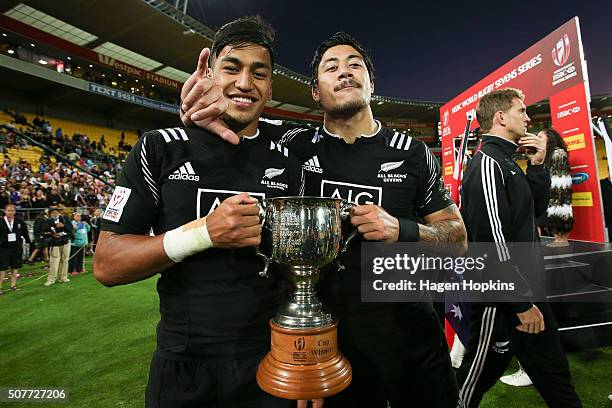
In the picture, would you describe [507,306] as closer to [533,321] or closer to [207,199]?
[533,321]

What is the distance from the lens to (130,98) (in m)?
20.7

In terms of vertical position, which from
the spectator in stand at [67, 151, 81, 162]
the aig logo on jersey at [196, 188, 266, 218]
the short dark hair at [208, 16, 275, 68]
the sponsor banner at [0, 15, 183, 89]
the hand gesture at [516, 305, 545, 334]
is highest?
the sponsor banner at [0, 15, 183, 89]

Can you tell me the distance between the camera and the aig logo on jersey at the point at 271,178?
144 cm

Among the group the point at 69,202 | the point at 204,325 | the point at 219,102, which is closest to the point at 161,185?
the point at 219,102

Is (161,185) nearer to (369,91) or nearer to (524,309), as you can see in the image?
(369,91)

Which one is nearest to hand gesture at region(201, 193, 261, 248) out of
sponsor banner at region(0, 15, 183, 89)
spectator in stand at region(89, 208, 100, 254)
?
spectator in stand at region(89, 208, 100, 254)

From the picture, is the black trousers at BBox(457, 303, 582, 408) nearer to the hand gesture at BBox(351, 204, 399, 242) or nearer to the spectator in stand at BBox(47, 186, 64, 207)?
the hand gesture at BBox(351, 204, 399, 242)

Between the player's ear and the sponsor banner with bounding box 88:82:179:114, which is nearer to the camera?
the player's ear

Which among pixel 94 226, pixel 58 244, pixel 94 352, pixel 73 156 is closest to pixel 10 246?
pixel 58 244

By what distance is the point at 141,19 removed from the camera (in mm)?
15852

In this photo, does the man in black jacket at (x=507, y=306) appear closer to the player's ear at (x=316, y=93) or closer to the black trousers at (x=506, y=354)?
the black trousers at (x=506, y=354)

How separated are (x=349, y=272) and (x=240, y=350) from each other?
572 mm

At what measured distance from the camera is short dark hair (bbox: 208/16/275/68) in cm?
150

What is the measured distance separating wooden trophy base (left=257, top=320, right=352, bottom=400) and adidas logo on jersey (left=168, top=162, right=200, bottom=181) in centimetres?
61
